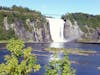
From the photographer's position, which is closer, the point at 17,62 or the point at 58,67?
the point at 17,62

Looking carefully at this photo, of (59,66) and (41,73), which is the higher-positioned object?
(59,66)

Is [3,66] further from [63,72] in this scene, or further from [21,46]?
[63,72]

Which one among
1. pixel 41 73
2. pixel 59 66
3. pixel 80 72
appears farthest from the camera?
pixel 80 72

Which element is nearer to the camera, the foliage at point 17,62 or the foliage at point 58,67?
the foliage at point 17,62

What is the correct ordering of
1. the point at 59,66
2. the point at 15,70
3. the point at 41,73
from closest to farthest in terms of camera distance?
the point at 15,70
the point at 59,66
the point at 41,73

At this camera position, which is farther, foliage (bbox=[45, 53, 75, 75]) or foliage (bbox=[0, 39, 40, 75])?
foliage (bbox=[45, 53, 75, 75])

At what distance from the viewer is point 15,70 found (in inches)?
1128

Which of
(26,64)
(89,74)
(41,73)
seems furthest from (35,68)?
(89,74)

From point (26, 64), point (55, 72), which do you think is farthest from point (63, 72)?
point (26, 64)

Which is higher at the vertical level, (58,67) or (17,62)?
(17,62)

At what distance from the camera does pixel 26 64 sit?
29188mm

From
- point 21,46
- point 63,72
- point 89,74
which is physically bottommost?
point 89,74

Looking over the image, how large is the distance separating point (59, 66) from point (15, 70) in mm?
3844

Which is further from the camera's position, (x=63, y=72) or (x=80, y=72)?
(x=80, y=72)
